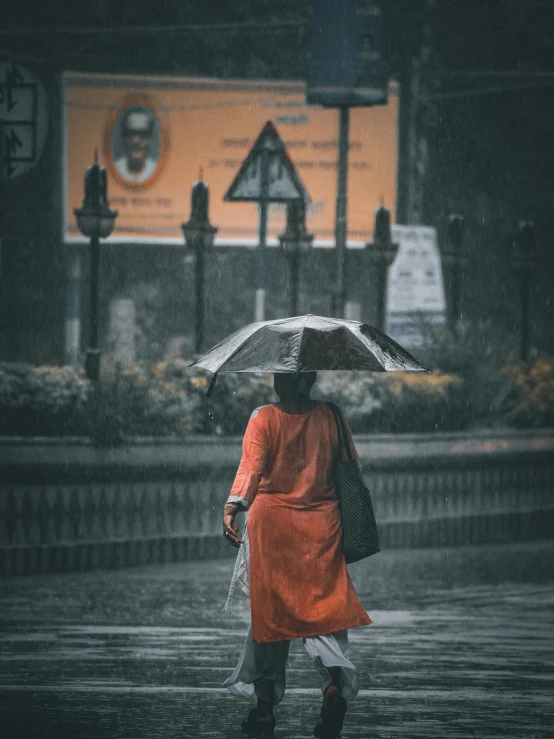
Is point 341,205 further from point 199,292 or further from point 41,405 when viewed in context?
point 41,405

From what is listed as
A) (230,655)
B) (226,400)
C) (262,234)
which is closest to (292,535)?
(230,655)

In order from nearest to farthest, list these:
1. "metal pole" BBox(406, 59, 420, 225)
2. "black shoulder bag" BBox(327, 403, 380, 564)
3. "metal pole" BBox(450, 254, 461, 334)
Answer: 1. "black shoulder bag" BBox(327, 403, 380, 564)
2. "metal pole" BBox(450, 254, 461, 334)
3. "metal pole" BBox(406, 59, 420, 225)

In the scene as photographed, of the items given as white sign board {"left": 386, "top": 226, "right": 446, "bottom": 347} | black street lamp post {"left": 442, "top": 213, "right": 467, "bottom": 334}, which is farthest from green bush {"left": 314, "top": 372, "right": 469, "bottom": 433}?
white sign board {"left": 386, "top": 226, "right": 446, "bottom": 347}

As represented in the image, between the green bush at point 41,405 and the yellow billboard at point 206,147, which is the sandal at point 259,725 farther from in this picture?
the yellow billboard at point 206,147

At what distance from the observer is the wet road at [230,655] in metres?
6.08

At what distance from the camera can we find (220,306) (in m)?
28.2

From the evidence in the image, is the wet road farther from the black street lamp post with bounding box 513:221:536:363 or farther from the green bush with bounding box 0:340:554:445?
the black street lamp post with bounding box 513:221:536:363

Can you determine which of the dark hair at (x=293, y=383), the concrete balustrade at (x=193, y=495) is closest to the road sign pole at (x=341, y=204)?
the concrete balustrade at (x=193, y=495)

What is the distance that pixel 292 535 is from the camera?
5996 mm

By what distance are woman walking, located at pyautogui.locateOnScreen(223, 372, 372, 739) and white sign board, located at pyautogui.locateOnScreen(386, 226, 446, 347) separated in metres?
16.8

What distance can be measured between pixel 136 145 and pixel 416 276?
23.7ft

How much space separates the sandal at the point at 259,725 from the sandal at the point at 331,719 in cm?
19

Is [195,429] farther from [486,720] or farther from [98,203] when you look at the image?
[486,720]

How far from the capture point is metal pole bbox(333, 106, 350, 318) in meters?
15.5
